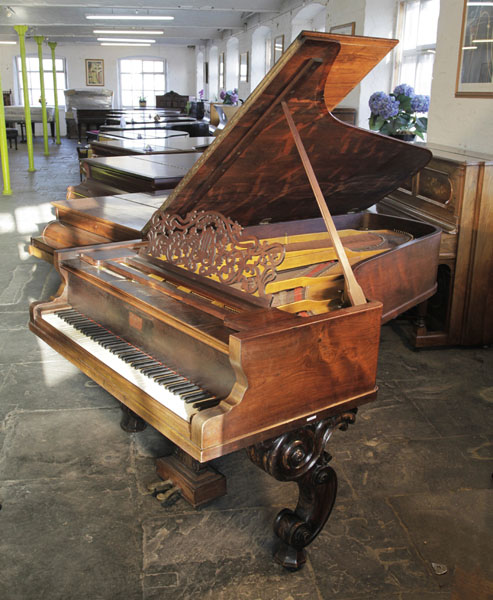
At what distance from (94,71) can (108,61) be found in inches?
24.1

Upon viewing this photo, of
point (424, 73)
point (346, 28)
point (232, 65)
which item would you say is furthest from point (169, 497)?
point (232, 65)

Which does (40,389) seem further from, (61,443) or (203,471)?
(203,471)

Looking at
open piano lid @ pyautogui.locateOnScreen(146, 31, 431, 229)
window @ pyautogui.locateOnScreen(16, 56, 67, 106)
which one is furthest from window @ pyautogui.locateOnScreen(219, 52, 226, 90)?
open piano lid @ pyautogui.locateOnScreen(146, 31, 431, 229)

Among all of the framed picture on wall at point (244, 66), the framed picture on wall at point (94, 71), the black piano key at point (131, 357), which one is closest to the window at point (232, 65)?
the framed picture on wall at point (244, 66)

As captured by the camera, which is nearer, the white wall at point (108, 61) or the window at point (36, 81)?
the white wall at point (108, 61)

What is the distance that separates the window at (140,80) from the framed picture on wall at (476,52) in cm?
1964

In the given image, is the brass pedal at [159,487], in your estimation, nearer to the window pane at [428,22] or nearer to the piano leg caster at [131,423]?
the piano leg caster at [131,423]

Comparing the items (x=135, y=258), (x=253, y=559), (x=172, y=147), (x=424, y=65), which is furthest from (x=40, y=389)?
(x=424, y=65)

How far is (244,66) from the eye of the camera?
15.5 m

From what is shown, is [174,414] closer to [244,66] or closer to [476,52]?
[476,52]

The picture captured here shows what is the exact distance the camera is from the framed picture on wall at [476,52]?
4602 mm

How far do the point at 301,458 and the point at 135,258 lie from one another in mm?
1105

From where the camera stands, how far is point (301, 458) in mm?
1969

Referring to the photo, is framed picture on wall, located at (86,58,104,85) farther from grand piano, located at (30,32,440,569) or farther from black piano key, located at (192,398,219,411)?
black piano key, located at (192,398,219,411)
